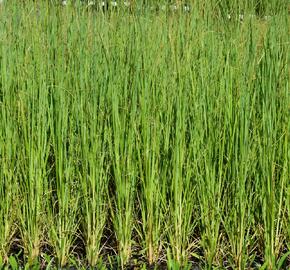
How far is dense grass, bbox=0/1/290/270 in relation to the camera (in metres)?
3.14

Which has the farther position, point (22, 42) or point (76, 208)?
point (22, 42)

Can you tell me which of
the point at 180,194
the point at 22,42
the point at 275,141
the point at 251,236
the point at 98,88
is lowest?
the point at 251,236

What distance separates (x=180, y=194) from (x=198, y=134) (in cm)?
31

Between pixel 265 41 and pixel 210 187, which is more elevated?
pixel 265 41

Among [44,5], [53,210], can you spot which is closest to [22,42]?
[44,5]

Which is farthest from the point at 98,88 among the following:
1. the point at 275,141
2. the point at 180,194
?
the point at 275,141

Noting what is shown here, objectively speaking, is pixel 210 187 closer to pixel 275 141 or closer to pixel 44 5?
pixel 275 141

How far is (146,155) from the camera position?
3170mm

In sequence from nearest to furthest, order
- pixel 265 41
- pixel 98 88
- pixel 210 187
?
pixel 210 187, pixel 98 88, pixel 265 41

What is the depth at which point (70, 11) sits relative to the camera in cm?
365

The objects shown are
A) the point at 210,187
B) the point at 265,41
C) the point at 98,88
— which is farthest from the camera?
the point at 265,41

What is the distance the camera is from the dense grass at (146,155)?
124 inches

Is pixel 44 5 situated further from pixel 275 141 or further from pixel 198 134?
pixel 275 141

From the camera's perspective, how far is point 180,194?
3141mm
